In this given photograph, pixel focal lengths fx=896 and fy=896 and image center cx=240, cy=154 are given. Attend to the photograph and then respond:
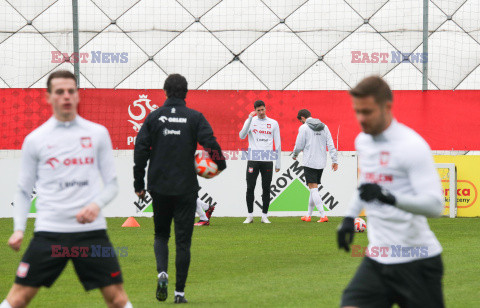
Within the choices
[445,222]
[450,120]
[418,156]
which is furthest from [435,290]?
[450,120]

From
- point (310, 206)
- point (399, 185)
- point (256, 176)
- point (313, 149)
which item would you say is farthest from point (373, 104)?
point (310, 206)

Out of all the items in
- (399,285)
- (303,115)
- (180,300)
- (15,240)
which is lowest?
(180,300)

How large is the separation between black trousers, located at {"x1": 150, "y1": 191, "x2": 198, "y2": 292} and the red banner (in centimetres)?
901

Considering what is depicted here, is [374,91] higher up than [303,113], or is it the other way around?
[374,91]

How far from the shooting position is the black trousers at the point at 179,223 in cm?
764

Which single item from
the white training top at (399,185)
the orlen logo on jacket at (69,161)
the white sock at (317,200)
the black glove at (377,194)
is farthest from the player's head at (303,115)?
the black glove at (377,194)

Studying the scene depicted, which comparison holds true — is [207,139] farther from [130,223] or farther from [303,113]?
[303,113]

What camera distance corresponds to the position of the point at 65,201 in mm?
5070

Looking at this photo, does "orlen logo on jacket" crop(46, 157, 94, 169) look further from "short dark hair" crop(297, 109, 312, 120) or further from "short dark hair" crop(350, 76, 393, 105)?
"short dark hair" crop(297, 109, 312, 120)

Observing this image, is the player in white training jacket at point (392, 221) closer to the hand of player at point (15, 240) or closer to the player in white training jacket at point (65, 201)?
the player in white training jacket at point (65, 201)

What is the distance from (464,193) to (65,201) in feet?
42.5

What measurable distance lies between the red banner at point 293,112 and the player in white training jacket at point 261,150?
1072 millimetres

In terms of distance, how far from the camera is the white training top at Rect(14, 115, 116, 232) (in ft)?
16.6

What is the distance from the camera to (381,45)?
69.4ft
